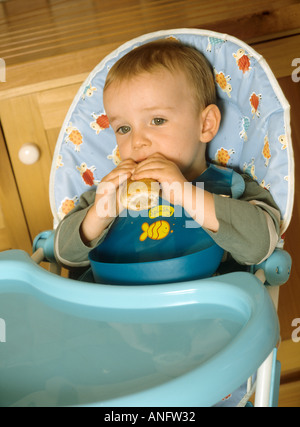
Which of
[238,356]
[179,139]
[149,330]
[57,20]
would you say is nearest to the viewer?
[238,356]

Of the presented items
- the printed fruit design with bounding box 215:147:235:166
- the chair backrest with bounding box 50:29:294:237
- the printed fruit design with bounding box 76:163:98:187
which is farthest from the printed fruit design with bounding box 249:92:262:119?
the printed fruit design with bounding box 76:163:98:187

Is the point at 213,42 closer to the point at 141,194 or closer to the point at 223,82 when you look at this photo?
the point at 223,82

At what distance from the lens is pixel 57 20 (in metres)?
1.32

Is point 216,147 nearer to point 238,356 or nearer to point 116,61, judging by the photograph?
point 116,61

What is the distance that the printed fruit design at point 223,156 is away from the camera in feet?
3.29

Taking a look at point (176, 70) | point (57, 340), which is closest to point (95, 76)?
point (176, 70)

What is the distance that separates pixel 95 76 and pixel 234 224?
15.6 inches

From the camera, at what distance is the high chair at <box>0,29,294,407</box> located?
22.1 inches

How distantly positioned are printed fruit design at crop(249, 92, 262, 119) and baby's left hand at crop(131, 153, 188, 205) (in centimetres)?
19

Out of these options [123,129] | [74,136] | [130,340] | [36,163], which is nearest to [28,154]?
[36,163]

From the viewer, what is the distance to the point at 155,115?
34.9 inches

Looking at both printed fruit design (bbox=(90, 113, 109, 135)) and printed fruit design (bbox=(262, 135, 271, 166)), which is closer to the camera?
printed fruit design (bbox=(262, 135, 271, 166))

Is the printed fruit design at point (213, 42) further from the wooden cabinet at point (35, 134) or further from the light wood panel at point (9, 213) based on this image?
the light wood panel at point (9, 213)

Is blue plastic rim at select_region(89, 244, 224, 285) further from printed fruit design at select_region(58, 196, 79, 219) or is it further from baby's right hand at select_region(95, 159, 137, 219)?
printed fruit design at select_region(58, 196, 79, 219)
